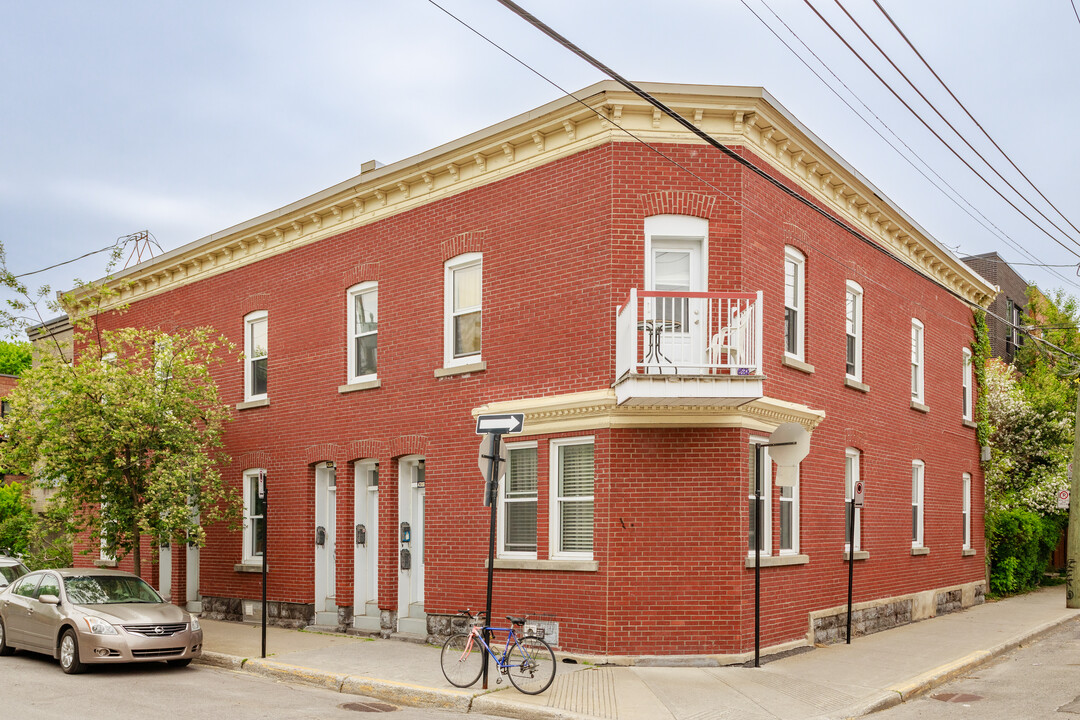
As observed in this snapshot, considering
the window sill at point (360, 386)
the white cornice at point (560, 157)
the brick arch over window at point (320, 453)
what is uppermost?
the white cornice at point (560, 157)

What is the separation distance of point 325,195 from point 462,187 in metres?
3.31

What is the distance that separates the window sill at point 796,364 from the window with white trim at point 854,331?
238cm

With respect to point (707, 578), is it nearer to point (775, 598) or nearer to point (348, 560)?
point (775, 598)

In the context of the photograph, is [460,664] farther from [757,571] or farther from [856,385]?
[856,385]

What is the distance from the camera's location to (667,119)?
45.1 ft

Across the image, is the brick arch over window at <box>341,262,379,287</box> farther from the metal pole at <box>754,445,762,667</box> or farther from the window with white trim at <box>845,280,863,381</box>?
the window with white trim at <box>845,280,863,381</box>

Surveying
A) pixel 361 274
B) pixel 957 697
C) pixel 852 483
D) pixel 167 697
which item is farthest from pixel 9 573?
pixel 957 697

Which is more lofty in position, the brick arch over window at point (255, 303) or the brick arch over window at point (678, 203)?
the brick arch over window at point (678, 203)

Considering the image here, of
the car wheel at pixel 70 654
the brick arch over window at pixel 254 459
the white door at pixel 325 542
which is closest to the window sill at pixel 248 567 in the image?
the white door at pixel 325 542

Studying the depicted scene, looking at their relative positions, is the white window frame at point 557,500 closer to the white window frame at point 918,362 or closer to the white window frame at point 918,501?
the white window frame at point 918,501

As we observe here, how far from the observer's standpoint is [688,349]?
43.8 feet

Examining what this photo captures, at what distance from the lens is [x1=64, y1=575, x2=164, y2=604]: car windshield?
13.7m

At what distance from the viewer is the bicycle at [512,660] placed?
437 inches

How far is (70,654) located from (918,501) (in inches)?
612
